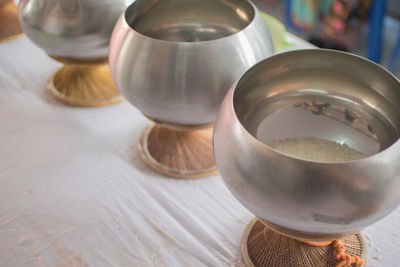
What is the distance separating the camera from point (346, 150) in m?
0.40

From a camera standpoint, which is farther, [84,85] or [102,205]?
[84,85]

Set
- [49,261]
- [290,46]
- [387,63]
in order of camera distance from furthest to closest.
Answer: [387,63] → [290,46] → [49,261]

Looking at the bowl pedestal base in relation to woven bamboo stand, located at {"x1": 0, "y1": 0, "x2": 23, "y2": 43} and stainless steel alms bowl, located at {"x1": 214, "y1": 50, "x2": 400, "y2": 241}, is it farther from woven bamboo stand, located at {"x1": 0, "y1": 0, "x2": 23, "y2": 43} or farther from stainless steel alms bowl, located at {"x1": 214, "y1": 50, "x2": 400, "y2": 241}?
woven bamboo stand, located at {"x1": 0, "y1": 0, "x2": 23, "y2": 43}

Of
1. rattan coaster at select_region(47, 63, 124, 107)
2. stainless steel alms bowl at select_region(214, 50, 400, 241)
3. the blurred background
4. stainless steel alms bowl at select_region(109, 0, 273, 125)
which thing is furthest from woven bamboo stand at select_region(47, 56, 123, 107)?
the blurred background

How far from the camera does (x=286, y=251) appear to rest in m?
0.39

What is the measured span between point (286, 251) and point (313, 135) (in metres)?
0.11

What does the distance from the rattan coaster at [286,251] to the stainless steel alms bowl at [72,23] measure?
0.29 metres

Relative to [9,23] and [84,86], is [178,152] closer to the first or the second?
[84,86]

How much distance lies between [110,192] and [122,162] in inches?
1.9

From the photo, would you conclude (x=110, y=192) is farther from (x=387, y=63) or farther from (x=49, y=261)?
(x=387, y=63)

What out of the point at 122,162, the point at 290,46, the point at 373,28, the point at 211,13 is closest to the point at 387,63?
the point at 373,28

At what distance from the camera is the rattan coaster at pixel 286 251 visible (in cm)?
38

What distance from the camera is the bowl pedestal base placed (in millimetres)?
477

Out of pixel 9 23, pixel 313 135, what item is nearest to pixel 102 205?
pixel 313 135
